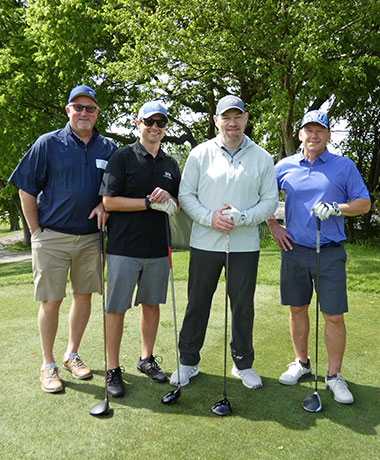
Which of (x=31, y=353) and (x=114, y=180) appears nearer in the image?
(x=114, y=180)

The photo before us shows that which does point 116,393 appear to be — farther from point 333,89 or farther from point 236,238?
point 333,89

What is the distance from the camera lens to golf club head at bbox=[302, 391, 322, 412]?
2.75m

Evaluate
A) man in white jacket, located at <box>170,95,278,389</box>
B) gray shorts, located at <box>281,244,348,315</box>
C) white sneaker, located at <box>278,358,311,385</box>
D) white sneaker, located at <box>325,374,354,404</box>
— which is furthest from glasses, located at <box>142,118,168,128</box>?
white sneaker, located at <box>325,374,354,404</box>

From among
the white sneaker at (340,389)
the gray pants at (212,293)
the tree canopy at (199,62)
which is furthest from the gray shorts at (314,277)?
the tree canopy at (199,62)

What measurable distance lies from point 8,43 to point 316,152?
16347 millimetres

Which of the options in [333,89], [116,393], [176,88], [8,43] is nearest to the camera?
[116,393]

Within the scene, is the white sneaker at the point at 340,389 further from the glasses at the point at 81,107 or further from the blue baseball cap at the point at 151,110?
the glasses at the point at 81,107

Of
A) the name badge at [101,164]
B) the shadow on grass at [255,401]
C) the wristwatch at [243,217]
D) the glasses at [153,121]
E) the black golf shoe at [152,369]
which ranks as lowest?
the shadow on grass at [255,401]

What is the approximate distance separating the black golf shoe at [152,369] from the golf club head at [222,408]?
59cm

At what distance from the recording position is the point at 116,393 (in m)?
2.96

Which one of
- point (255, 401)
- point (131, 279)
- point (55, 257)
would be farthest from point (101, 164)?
point (255, 401)

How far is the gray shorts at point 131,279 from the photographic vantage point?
3.08 metres

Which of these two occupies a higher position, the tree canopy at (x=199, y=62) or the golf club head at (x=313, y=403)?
the tree canopy at (x=199, y=62)

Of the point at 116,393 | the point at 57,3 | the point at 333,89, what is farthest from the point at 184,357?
the point at 57,3
